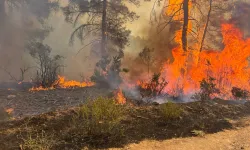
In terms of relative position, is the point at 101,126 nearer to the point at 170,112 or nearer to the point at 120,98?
the point at 170,112

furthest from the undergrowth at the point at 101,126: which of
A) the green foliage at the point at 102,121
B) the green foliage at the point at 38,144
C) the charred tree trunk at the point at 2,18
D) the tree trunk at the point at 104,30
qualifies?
the charred tree trunk at the point at 2,18

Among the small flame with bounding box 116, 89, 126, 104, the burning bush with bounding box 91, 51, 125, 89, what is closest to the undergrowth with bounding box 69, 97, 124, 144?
the small flame with bounding box 116, 89, 126, 104

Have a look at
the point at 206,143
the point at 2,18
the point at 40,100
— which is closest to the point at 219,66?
the point at 40,100

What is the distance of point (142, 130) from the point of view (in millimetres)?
6309

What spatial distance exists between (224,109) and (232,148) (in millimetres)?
3030

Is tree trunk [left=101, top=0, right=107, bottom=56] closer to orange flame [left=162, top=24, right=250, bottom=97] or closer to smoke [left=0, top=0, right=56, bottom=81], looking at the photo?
orange flame [left=162, top=24, right=250, bottom=97]

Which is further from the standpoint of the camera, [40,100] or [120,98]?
[40,100]

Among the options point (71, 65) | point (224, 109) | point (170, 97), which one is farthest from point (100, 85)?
point (71, 65)

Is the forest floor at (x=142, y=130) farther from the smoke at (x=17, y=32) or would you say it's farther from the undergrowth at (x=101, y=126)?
the smoke at (x=17, y=32)

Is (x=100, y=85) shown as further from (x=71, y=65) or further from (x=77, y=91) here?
(x=71, y=65)

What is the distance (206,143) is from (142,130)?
4.87ft

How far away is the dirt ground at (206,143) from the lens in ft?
18.4

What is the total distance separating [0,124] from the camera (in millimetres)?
5965

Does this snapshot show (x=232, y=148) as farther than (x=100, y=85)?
No
